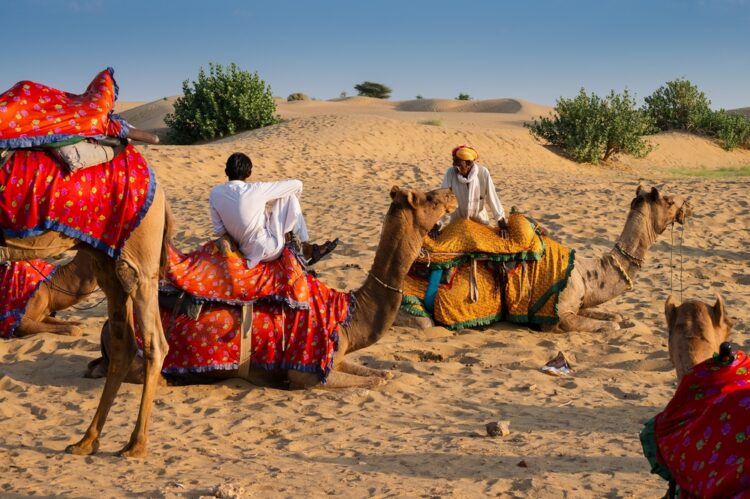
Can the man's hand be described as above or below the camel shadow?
above

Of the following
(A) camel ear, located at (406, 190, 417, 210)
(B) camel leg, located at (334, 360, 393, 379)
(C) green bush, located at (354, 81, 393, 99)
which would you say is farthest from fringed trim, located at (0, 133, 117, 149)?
(C) green bush, located at (354, 81, 393, 99)

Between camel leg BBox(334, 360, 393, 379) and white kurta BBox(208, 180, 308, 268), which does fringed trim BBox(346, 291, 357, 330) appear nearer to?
camel leg BBox(334, 360, 393, 379)

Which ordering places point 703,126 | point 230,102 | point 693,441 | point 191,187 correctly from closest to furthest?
1. point 693,441
2. point 191,187
3. point 230,102
4. point 703,126

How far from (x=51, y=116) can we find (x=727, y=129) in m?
39.2

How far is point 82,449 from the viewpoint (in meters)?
5.50

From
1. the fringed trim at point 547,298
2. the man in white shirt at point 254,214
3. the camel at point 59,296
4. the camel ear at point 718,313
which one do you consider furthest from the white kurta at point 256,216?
the camel ear at point 718,313

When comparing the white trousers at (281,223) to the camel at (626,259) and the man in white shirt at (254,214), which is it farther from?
the camel at (626,259)

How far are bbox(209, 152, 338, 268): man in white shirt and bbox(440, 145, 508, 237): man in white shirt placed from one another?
9.18 feet

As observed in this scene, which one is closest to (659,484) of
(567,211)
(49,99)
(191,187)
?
(49,99)

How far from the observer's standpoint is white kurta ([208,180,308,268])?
703cm

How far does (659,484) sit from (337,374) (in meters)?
2.74

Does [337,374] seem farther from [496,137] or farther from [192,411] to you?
[496,137]

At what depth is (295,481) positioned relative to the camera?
5.00 m

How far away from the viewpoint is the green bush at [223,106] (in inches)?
1240
